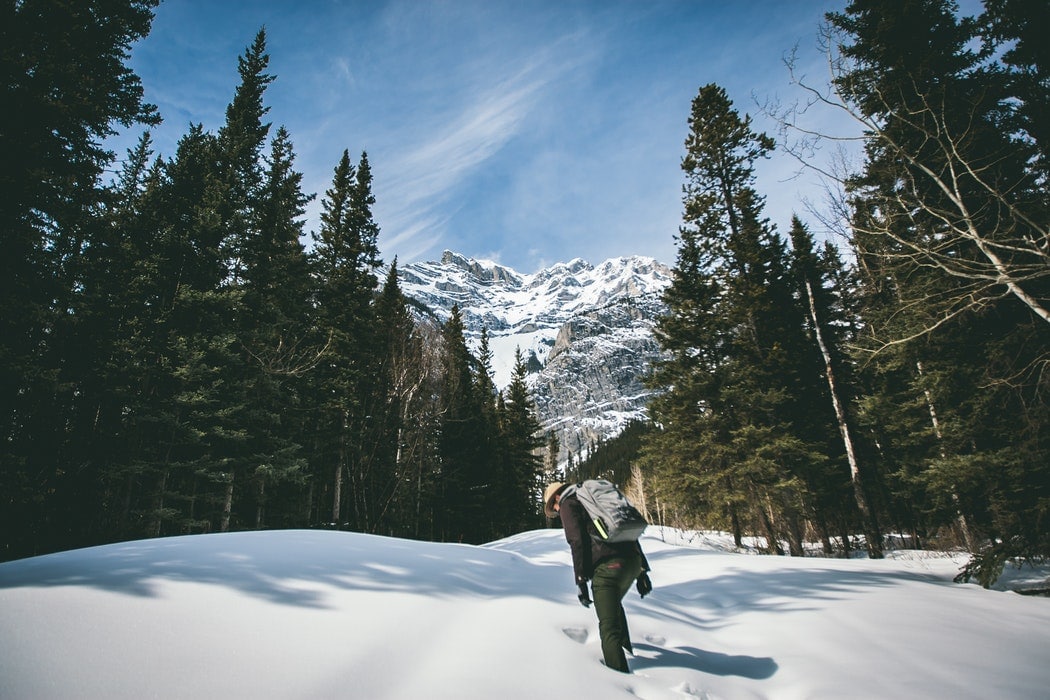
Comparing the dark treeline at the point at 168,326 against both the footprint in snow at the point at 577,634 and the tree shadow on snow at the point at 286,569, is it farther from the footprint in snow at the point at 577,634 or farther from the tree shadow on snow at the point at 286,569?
the footprint in snow at the point at 577,634

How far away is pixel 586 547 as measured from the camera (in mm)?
3588

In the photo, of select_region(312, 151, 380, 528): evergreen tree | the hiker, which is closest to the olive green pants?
the hiker

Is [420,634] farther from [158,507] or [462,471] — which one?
[462,471]

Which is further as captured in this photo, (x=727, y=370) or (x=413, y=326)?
(x=413, y=326)

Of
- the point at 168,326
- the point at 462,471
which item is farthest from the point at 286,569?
the point at 462,471

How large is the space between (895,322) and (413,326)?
19.4 m

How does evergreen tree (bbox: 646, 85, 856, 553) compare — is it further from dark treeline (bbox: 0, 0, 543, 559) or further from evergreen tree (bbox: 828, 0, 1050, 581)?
dark treeline (bbox: 0, 0, 543, 559)

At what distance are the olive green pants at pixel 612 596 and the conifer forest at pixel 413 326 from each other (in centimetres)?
555

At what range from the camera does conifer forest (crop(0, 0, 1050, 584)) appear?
8445mm

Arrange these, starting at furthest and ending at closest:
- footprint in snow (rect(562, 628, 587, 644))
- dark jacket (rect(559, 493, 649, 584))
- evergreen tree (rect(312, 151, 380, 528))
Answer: evergreen tree (rect(312, 151, 380, 528)) < footprint in snow (rect(562, 628, 587, 644)) < dark jacket (rect(559, 493, 649, 584))

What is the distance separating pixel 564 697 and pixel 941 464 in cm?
1093

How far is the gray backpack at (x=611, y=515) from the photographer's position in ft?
11.3

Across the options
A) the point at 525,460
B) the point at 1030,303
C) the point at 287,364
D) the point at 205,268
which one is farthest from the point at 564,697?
the point at 525,460

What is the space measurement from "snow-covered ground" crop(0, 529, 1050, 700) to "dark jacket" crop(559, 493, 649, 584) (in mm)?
611
